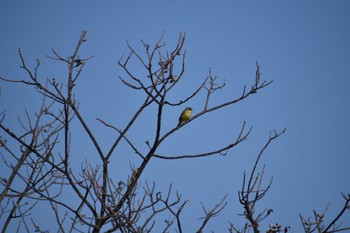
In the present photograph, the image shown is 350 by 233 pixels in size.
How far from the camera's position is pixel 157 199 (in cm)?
376

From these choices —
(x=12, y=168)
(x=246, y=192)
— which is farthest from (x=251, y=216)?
(x=12, y=168)

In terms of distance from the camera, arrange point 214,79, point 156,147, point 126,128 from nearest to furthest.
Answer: point 156,147, point 126,128, point 214,79

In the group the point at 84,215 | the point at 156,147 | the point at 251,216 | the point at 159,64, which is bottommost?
the point at 251,216

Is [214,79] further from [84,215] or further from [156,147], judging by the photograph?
[84,215]

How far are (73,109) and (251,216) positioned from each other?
204cm

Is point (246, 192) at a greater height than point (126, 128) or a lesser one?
lesser

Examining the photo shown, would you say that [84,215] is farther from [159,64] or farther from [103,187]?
[159,64]

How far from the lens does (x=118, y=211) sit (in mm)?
3295

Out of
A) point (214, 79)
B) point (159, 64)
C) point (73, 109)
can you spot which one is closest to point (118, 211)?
point (73, 109)

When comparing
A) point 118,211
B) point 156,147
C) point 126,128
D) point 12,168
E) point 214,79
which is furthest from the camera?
point 12,168

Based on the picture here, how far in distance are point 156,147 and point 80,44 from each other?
1364mm

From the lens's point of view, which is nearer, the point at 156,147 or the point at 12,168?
the point at 156,147

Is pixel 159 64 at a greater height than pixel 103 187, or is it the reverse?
pixel 159 64

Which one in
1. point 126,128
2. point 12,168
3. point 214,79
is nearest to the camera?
point 126,128
